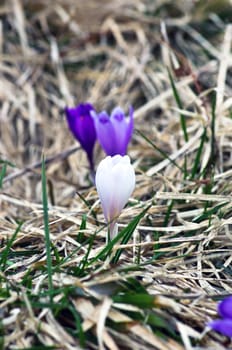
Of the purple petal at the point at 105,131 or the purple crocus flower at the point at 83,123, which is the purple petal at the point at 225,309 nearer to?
the purple petal at the point at 105,131

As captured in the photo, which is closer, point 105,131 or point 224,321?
point 224,321

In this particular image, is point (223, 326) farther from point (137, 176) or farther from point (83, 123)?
point (83, 123)

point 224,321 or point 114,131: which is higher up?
point 114,131

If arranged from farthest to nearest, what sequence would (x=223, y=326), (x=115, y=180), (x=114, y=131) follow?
(x=114, y=131) < (x=115, y=180) < (x=223, y=326)

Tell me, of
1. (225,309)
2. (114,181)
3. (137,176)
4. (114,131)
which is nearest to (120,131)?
(114,131)

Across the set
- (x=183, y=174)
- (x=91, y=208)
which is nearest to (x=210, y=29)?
(x=183, y=174)

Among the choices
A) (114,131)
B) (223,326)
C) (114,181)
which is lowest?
(223,326)

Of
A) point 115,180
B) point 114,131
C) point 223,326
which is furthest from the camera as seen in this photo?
point 114,131
